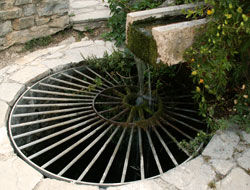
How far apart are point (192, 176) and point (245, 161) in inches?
16.9

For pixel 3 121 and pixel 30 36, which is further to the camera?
pixel 30 36

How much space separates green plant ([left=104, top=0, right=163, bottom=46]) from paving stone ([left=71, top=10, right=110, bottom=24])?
1.20ft

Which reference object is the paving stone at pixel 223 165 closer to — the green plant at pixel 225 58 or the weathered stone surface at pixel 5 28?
the green plant at pixel 225 58

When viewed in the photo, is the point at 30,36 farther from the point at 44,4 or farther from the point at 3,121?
the point at 3,121

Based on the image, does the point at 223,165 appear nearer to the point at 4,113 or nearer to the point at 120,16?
the point at 4,113

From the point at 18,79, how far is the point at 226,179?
240 centimetres

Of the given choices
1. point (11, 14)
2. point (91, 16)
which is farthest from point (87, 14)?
point (11, 14)

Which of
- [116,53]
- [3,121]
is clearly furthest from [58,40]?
[3,121]

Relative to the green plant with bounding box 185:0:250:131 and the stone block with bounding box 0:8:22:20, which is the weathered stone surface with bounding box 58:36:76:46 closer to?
the stone block with bounding box 0:8:22:20

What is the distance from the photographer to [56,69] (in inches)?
135

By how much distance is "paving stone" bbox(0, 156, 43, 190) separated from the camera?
1.97 meters

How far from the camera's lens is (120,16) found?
396 centimetres

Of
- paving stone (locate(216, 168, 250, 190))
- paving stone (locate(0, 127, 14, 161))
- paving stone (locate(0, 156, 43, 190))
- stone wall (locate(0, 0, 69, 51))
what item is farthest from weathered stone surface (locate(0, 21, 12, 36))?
paving stone (locate(216, 168, 250, 190))

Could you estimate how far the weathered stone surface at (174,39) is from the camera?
7.23ft
